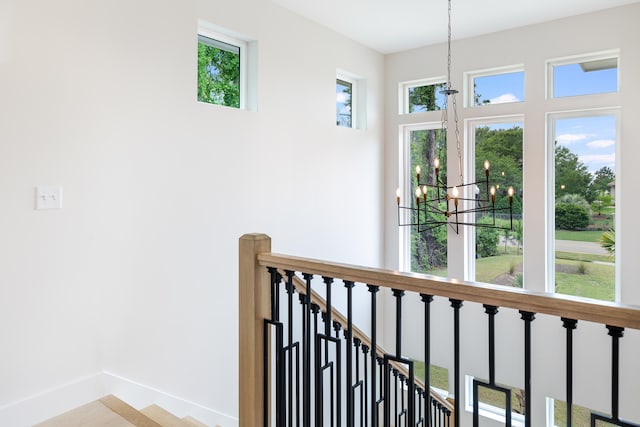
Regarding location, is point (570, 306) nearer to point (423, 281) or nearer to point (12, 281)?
point (423, 281)

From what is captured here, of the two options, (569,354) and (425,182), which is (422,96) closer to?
(425,182)

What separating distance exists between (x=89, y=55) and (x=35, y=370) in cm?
170

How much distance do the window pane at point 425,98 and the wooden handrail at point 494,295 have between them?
3.77m

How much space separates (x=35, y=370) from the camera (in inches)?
88.4

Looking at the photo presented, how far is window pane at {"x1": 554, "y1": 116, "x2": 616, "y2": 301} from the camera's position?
3971mm

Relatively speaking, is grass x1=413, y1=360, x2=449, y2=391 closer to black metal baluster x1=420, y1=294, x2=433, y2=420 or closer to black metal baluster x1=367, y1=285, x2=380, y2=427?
black metal baluster x1=367, y1=285, x2=380, y2=427

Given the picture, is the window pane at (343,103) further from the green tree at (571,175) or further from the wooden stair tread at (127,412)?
the wooden stair tread at (127,412)

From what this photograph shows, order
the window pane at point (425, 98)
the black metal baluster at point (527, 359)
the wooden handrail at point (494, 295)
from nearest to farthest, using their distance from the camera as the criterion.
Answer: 1. the wooden handrail at point (494, 295)
2. the black metal baluster at point (527, 359)
3. the window pane at point (425, 98)

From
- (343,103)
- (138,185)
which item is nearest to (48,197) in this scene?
(138,185)

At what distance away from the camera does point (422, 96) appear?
196 inches

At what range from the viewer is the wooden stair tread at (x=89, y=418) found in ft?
7.23

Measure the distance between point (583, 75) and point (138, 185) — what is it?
3936 millimetres

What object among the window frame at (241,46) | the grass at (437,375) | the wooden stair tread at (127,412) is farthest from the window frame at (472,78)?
the wooden stair tread at (127,412)

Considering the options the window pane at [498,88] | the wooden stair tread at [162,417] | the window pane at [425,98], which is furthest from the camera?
the window pane at [425,98]
